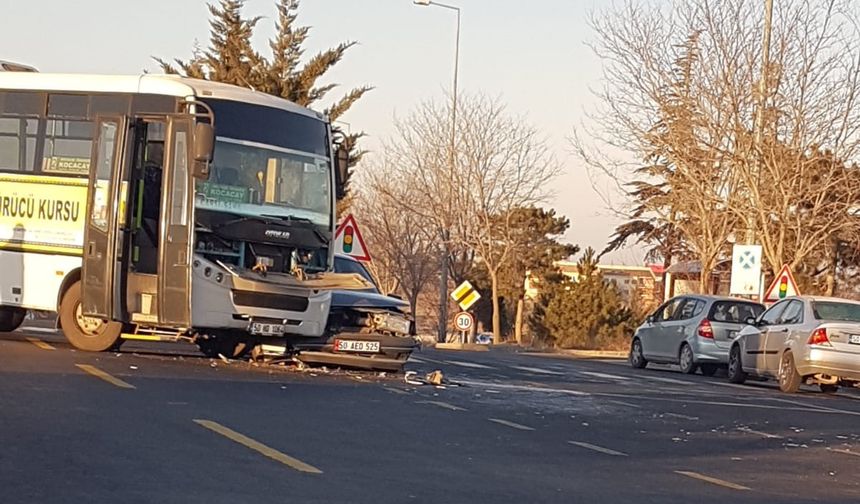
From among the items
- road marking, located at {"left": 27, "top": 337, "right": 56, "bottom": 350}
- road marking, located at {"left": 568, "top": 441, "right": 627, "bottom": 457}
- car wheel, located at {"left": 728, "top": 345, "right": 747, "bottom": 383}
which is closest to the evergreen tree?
car wheel, located at {"left": 728, "top": 345, "right": 747, "bottom": 383}

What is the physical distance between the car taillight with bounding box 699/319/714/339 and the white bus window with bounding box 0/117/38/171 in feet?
42.4

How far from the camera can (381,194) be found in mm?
60469

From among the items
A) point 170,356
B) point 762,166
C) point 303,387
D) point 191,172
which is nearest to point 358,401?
point 303,387

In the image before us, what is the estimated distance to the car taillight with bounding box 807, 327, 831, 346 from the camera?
20109 mm

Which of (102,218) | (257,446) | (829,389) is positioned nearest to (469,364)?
(829,389)

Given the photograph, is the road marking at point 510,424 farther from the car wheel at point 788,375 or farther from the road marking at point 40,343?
the car wheel at point 788,375

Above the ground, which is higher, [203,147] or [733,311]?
[203,147]

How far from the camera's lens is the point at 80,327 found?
17.1m

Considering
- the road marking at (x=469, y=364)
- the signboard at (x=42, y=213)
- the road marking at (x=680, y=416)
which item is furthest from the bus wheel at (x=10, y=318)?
the road marking at (x=680, y=416)

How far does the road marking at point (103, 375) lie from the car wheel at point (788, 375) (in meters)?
11.0

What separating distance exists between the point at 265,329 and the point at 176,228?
1581mm

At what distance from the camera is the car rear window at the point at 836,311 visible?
20.7m

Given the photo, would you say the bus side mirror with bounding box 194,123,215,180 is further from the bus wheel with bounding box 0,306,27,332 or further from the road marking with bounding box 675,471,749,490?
the road marking with bounding box 675,471,749,490

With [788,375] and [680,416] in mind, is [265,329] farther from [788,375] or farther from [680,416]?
[788,375]
